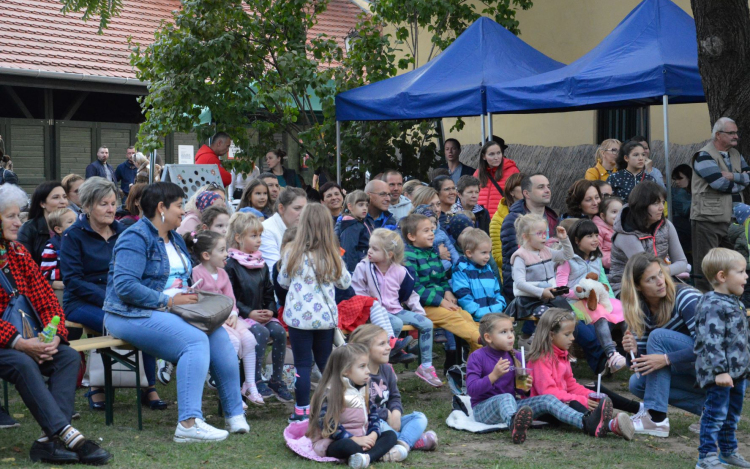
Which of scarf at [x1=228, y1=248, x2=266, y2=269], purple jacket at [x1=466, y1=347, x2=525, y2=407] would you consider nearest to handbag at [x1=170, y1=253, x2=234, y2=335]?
scarf at [x1=228, y1=248, x2=266, y2=269]

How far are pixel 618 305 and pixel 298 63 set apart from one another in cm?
724

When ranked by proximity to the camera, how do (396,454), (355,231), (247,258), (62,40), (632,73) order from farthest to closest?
(62,40) → (632,73) → (355,231) → (247,258) → (396,454)

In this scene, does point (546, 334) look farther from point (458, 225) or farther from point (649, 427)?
point (458, 225)

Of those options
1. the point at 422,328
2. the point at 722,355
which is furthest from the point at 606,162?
the point at 722,355

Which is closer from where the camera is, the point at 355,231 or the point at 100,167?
the point at 355,231

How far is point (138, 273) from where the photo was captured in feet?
18.2

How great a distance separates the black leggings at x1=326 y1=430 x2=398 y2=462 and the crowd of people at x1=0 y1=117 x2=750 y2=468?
0.05 ft

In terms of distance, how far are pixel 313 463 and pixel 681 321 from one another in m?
2.44

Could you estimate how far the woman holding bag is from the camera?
4910 millimetres

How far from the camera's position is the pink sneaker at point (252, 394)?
609 centimetres

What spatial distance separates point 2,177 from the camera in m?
10.6

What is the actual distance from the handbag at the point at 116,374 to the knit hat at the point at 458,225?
9.91ft

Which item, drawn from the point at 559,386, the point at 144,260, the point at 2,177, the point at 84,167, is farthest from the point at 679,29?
the point at 84,167

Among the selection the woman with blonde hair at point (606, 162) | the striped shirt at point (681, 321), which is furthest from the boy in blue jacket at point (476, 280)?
the woman with blonde hair at point (606, 162)
